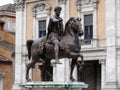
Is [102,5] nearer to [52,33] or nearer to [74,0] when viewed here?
[74,0]

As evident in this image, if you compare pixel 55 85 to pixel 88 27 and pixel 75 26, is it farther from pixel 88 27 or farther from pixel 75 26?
pixel 88 27

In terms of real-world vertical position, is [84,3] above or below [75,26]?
above

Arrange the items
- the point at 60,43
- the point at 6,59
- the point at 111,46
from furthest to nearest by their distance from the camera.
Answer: the point at 6,59 → the point at 111,46 → the point at 60,43

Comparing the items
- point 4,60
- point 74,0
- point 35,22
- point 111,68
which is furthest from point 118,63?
point 4,60

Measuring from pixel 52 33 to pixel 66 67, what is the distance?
18374 mm

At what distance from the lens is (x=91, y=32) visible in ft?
97.8

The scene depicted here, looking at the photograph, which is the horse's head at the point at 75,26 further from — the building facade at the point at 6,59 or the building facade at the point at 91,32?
the building facade at the point at 6,59

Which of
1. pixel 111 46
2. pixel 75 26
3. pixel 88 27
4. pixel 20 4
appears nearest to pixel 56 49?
pixel 75 26

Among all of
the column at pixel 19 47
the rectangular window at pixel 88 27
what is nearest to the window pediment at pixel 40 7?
the column at pixel 19 47

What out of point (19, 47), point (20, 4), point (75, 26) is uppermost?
point (20, 4)

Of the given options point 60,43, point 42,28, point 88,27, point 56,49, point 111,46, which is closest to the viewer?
point 56,49

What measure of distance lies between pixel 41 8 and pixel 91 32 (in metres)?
5.47

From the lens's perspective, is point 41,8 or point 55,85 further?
point 41,8

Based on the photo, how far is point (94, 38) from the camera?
2941 cm
